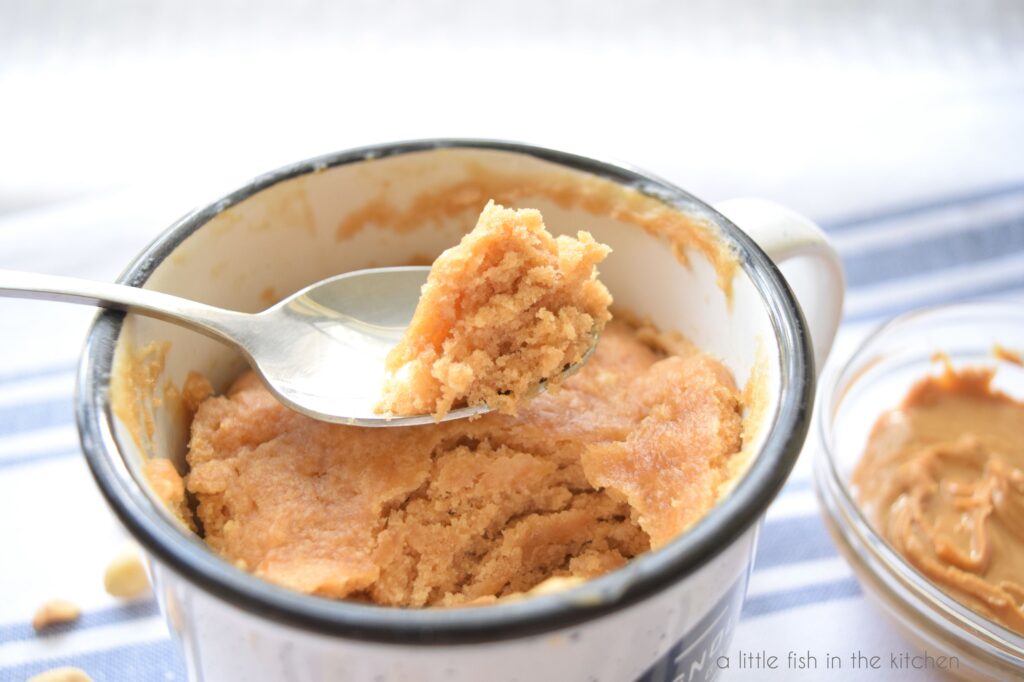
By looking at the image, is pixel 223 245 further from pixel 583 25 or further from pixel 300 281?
pixel 583 25

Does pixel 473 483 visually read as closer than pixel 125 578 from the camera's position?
Yes

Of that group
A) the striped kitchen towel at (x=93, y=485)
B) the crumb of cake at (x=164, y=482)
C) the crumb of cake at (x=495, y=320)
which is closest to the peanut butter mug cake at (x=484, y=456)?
Answer: the crumb of cake at (x=495, y=320)

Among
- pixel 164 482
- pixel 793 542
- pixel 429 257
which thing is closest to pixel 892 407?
pixel 793 542


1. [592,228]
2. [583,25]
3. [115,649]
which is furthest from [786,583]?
[583,25]

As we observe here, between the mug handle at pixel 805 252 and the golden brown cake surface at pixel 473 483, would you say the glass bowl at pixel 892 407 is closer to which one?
the mug handle at pixel 805 252

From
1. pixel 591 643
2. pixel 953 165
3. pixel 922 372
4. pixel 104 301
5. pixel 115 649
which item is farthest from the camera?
pixel 953 165

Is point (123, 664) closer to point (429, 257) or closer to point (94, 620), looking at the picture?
point (94, 620)
